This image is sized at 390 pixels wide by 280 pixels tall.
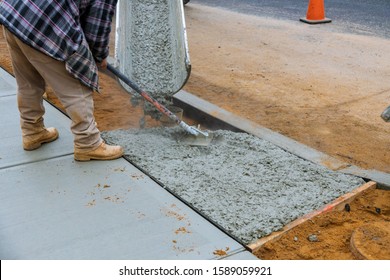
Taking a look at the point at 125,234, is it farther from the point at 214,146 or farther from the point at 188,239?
the point at 214,146

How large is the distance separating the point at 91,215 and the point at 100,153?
702 mm

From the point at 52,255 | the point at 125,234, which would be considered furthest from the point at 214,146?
the point at 52,255

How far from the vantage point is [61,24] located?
3.17 metres

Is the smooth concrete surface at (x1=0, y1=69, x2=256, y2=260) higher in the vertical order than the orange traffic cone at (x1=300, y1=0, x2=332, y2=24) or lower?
lower

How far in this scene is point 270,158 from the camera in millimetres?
3654

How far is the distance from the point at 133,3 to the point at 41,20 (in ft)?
7.31

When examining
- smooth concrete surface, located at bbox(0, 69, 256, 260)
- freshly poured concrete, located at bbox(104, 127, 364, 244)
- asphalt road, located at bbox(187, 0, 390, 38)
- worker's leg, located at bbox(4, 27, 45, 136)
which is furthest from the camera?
asphalt road, located at bbox(187, 0, 390, 38)

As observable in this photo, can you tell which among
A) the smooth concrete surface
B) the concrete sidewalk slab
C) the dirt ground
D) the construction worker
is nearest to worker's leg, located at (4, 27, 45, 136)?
the construction worker

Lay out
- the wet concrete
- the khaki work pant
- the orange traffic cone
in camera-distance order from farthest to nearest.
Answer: the orange traffic cone → the wet concrete → the khaki work pant

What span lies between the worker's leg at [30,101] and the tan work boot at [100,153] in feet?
1.24

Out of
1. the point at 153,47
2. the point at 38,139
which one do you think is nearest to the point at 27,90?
the point at 38,139

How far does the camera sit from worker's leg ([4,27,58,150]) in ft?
11.6

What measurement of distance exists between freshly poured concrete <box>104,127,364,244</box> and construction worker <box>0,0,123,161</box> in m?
0.34

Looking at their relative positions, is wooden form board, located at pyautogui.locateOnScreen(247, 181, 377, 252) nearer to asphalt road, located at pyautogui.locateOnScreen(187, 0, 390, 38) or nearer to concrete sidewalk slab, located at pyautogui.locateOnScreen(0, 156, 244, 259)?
concrete sidewalk slab, located at pyautogui.locateOnScreen(0, 156, 244, 259)
